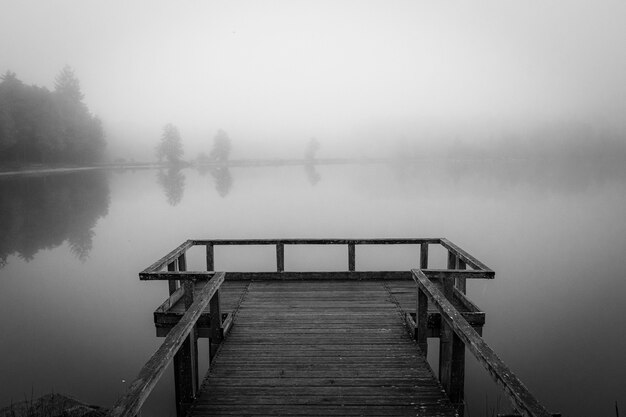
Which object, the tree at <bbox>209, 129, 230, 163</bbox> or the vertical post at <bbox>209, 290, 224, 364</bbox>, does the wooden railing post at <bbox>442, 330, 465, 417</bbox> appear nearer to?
the vertical post at <bbox>209, 290, 224, 364</bbox>

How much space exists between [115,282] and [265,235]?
37.6 ft

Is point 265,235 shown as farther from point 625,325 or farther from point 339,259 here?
point 625,325

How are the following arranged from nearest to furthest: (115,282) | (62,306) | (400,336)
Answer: (400,336) → (62,306) → (115,282)

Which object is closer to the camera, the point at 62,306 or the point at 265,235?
the point at 62,306

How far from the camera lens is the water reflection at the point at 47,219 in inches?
879

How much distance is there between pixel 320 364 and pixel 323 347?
1.73 ft

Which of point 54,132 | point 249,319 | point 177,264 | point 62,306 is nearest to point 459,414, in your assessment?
point 249,319

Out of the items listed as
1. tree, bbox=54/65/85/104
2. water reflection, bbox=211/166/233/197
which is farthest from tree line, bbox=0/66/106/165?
water reflection, bbox=211/166/233/197

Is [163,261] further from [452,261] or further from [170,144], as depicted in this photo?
[170,144]

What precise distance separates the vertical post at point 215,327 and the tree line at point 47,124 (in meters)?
63.4

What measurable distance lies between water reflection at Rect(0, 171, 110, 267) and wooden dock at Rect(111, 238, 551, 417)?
17.1 m

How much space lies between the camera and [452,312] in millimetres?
4359

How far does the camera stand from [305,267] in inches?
757

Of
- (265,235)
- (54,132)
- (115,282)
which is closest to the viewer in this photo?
Result: (115,282)
